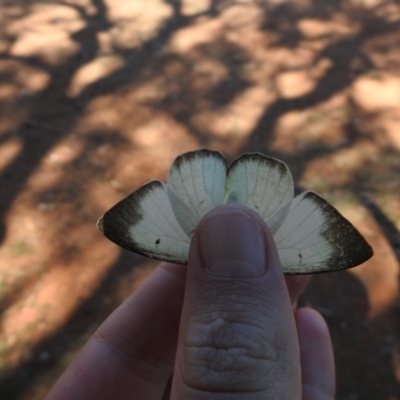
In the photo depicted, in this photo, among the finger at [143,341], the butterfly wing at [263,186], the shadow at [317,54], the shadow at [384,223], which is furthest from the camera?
the shadow at [317,54]

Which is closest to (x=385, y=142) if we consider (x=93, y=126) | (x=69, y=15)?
(x=93, y=126)

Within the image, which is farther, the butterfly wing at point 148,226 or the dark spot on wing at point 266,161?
the dark spot on wing at point 266,161

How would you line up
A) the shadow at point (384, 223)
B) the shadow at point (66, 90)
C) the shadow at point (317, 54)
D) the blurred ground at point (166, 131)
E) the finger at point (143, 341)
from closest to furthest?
the finger at point (143, 341) < the blurred ground at point (166, 131) < the shadow at point (384, 223) < the shadow at point (66, 90) < the shadow at point (317, 54)

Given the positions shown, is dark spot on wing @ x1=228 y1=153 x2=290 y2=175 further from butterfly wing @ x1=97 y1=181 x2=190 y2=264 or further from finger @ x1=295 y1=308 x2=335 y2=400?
finger @ x1=295 y1=308 x2=335 y2=400

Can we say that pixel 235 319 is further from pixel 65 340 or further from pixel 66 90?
pixel 66 90

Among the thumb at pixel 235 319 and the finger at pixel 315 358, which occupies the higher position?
the thumb at pixel 235 319

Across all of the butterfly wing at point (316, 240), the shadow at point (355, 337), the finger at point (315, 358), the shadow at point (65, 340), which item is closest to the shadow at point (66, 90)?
the shadow at point (65, 340)

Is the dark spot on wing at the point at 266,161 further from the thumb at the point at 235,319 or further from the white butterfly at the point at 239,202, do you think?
the thumb at the point at 235,319
